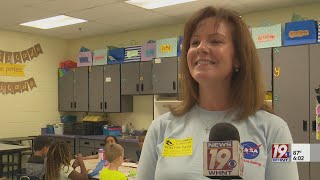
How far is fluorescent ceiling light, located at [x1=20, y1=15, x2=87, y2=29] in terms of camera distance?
6.16 metres

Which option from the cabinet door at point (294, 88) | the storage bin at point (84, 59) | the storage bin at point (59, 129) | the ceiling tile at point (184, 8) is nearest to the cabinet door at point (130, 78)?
the storage bin at point (84, 59)

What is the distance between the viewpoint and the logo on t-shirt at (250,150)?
113 centimetres

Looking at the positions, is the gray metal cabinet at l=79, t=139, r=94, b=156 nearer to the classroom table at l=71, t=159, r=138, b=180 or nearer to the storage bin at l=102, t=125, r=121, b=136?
the storage bin at l=102, t=125, r=121, b=136

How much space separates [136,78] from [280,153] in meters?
5.43

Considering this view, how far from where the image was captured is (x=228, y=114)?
1.25m

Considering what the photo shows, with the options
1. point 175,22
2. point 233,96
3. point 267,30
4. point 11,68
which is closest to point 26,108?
point 11,68

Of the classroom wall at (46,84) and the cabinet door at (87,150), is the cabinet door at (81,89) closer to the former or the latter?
the classroom wall at (46,84)

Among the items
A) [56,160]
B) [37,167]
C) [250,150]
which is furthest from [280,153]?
[37,167]

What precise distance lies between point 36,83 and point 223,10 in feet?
22.8

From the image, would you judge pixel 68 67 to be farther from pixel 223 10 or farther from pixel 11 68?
pixel 223 10

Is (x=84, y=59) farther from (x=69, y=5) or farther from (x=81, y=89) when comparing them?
(x=69, y=5)

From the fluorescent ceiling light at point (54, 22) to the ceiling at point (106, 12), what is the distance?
0.58 ft

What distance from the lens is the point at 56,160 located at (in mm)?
3611

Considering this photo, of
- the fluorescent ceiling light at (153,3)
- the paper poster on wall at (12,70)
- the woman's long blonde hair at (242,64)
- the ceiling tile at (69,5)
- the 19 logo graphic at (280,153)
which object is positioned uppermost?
the fluorescent ceiling light at (153,3)
